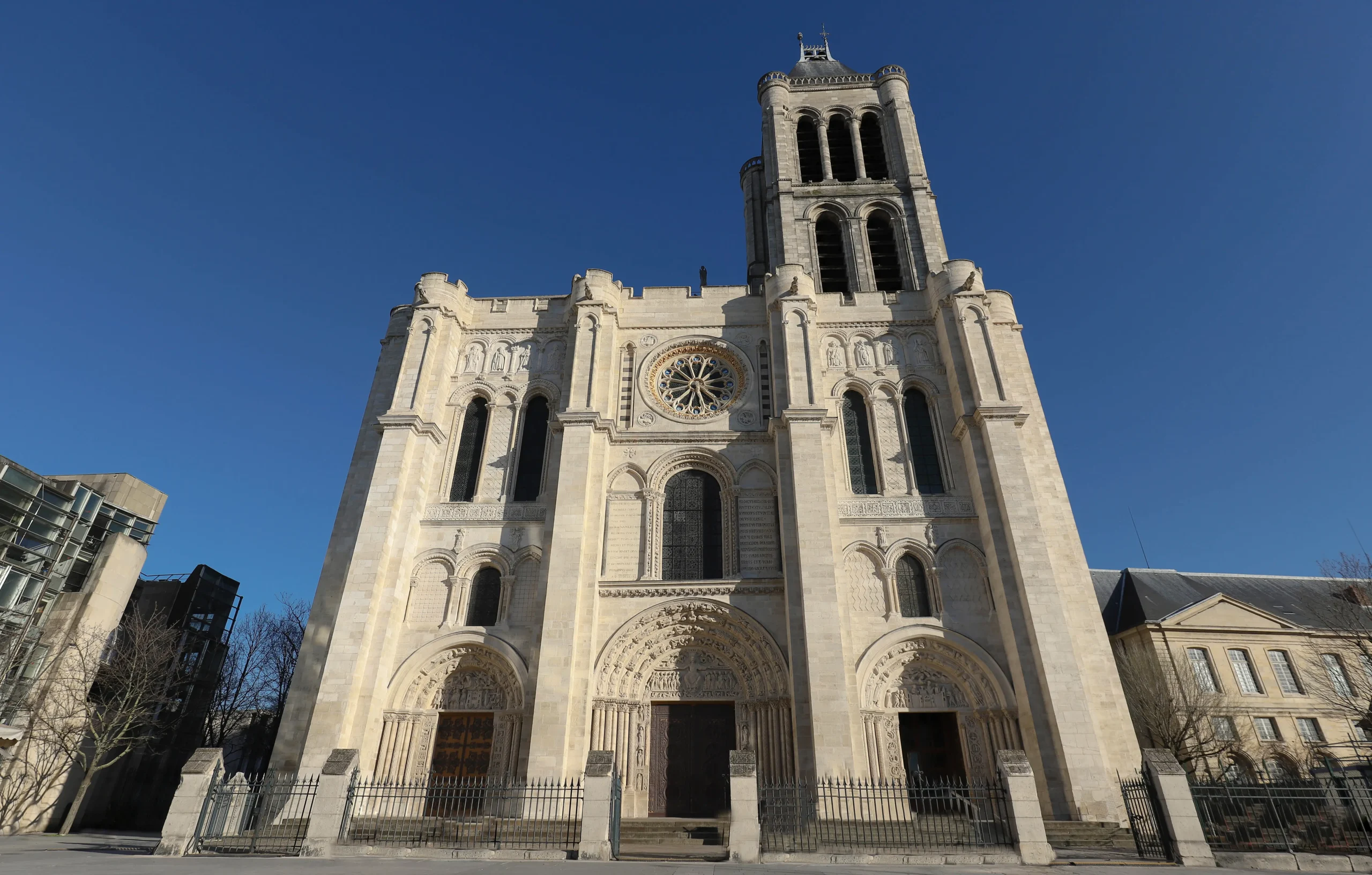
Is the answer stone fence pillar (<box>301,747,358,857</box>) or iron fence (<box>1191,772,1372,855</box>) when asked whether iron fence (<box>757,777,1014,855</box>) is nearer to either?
iron fence (<box>1191,772,1372,855</box>)

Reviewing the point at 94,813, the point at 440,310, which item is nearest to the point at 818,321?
the point at 440,310

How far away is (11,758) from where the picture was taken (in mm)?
17891

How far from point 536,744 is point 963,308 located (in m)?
15.4

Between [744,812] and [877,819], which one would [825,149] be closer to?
[877,819]

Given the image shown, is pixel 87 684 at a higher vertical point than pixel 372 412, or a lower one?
lower

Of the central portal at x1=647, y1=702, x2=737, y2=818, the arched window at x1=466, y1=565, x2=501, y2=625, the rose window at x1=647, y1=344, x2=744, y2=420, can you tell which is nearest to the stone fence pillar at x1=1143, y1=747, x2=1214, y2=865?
the central portal at x1=647, y1=702, x2=737, y2=818

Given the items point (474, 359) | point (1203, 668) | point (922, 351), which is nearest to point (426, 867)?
point (474, 359)

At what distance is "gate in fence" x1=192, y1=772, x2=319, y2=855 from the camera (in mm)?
11273

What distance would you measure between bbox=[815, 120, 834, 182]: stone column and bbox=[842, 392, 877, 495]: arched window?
11.3 meters

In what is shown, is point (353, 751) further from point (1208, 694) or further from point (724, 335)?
point (1208, 694)

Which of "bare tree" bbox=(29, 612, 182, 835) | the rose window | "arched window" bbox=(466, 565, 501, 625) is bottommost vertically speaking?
"bare tree" bbox=(29, 612, 182, 835)

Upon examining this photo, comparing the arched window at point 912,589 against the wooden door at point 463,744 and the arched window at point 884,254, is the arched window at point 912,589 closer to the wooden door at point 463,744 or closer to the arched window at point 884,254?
the wooden door at point 463,744

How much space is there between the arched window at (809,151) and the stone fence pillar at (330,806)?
24.2m

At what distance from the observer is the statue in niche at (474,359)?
20734 millimetres
